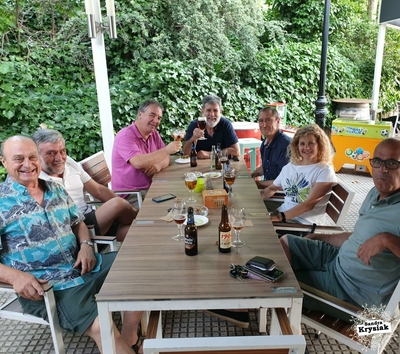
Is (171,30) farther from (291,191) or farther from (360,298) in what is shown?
(360,298)

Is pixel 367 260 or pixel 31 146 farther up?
pixel 31 146

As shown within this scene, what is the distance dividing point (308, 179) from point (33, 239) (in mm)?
1819

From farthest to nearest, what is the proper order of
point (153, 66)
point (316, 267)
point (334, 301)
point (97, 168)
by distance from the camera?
1. point (153, 66)
2. point (97, 168)
3. point (316, 267)
4. point (334, 301)

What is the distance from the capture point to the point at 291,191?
267cm

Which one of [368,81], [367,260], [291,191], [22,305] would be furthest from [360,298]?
[368,81]

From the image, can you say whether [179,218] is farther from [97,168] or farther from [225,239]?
[97,168]

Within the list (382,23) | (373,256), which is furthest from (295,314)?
(382,23)

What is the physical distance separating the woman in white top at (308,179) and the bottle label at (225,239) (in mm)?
899

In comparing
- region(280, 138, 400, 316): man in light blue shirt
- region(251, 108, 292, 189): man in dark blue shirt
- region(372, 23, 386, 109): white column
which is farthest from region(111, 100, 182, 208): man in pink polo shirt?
region(372, 23, 386, 109): white column

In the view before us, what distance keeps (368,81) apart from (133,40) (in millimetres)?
6285

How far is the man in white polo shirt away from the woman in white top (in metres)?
1.12

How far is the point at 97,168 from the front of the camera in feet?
10.6

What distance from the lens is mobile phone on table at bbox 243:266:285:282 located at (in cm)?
140

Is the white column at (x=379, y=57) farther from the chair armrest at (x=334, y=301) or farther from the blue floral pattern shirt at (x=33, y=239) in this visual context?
the blue floral pattern shirt at (x=33, y=239)
